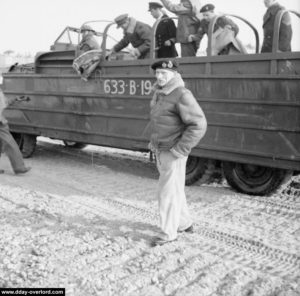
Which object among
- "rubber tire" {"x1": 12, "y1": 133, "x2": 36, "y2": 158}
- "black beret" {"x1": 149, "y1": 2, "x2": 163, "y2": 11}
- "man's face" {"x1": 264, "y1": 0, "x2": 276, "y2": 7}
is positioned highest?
"black beret" {"x1": 149, "y1": 2, "x2": 163, "y2": 11}

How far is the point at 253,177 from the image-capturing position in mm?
5348

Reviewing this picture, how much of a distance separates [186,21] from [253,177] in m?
2.26

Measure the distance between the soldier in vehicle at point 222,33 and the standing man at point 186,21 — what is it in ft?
0.57

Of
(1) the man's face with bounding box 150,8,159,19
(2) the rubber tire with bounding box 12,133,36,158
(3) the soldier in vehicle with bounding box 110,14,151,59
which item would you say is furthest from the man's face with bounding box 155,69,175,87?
(2) the rubber tire with bounding box 12,133,36,158

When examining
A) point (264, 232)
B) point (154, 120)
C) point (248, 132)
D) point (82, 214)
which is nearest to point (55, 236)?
point (82, 214)

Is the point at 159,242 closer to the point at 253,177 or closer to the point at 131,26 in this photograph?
the point at 253,177

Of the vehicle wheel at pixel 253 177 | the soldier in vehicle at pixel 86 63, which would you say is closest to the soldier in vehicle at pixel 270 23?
the vehicle wheel at pixel 253 177

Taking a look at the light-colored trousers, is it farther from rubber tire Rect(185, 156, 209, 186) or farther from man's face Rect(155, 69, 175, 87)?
rubber tire Rect(185, 156, 209, 186)

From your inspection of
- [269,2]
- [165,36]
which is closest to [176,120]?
[269,2]

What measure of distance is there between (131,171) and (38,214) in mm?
2611

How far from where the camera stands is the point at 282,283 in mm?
2883

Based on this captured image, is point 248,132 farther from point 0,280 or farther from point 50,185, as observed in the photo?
point 0,280

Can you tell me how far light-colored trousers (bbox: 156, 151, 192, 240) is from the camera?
3.49 metres

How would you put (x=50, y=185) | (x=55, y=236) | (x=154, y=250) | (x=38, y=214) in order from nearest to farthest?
(x=154, y=250)
(x=55, y=236)
(x=38, y=214)
(x=50, y=185)
